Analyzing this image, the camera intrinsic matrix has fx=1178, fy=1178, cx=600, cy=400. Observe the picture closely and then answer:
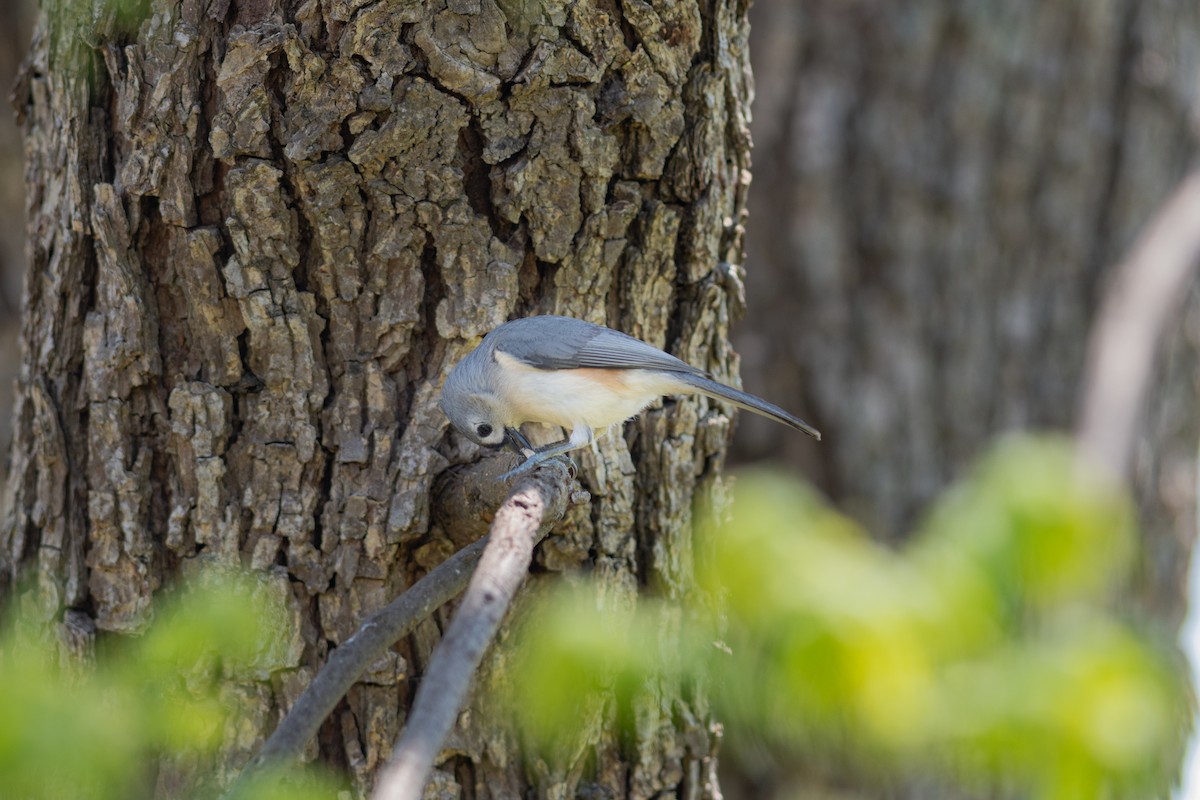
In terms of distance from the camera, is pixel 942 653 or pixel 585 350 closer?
pixel 942 653

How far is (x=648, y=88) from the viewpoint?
247 cm

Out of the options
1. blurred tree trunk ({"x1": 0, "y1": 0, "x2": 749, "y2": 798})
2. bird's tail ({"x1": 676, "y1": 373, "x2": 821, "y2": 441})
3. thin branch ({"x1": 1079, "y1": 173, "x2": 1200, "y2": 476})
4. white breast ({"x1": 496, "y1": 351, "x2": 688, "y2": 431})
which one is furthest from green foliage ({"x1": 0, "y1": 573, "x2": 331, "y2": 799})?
thin branch ({"x1": 1079, "y1": 173, "x2": 1200, "y2": 476})

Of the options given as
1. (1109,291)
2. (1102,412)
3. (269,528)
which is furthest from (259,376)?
(1109,291)

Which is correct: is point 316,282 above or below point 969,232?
below

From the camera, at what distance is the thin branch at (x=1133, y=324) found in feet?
11.9

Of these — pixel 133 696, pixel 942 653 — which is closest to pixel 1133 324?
pixel 942 653

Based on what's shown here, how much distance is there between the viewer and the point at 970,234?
4781 mm

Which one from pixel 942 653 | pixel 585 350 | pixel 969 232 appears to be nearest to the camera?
pixel 942 653

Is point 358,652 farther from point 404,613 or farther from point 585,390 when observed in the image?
point 585,390

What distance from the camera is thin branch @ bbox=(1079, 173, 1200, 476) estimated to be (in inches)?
143

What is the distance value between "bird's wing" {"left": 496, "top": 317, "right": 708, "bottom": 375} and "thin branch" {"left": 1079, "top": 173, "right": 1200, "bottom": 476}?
153cm

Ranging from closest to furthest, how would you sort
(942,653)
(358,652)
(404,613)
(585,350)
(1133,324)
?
(358,652)
(404,613)
(942,653)
(585,350)
(1133,324)

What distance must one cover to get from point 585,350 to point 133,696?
1124 millimetres

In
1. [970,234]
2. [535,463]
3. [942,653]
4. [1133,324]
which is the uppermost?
[970,234]
